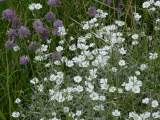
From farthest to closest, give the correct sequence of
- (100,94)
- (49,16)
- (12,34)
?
(49,16) → (12,34) → (100,94)

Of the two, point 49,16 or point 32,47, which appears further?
point 49,16

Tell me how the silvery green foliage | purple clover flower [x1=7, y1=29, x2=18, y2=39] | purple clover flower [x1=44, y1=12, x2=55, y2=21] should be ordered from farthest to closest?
purple clover flower [x1=44, y1=12, x2=55, y2=21]
purple clover flower [x1=7, y1=29, x2=18, y2=39]
the silvery green foliage

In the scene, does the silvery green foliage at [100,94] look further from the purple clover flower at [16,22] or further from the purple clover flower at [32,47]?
the purple clover flower at [16,22]

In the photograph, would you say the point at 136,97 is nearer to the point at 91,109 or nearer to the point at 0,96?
the point at 91,109

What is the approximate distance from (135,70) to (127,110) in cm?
56

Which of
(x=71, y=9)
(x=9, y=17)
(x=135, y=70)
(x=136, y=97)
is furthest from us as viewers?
(x=71, y=9)

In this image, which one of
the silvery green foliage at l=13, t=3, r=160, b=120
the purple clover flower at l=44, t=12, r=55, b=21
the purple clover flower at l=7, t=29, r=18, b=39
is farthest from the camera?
the purple clover flower at l=44, t=12, r=55, b=21

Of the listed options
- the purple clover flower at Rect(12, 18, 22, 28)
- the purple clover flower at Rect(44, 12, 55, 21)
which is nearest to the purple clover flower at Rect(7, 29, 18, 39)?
the purple clover flower at Rect(12, 18, 22, 28)

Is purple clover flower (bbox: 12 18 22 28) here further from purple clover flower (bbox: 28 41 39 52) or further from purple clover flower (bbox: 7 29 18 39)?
purple clover flower (bbox: 28 41 39 52)

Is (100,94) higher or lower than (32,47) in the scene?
lower

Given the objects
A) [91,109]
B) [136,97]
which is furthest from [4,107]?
[136,97]

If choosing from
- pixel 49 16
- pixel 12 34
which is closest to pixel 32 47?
pixel 12 34

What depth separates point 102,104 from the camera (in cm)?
212

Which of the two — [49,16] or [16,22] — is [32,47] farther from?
[49,16]
